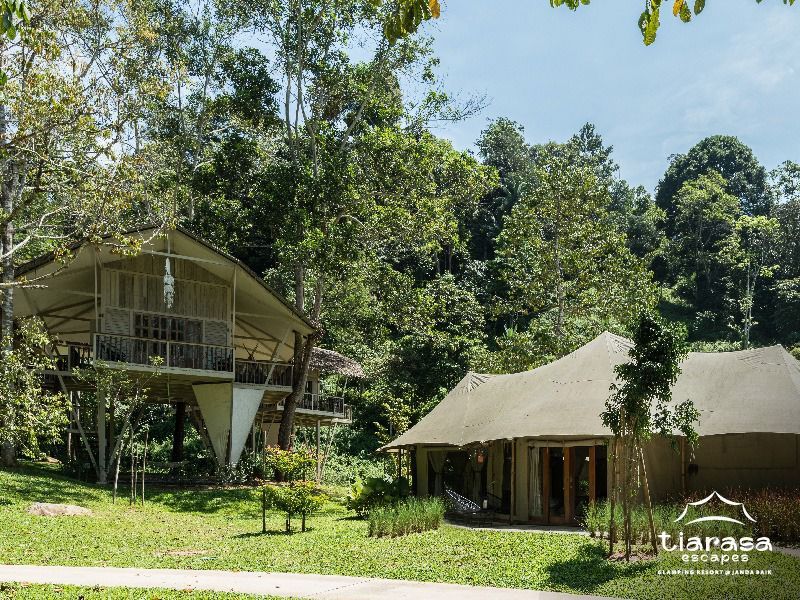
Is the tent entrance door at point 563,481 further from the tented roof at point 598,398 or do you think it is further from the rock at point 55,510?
the rock at point 55,510

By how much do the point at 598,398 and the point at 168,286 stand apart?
14.0m

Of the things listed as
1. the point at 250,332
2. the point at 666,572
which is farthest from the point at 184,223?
the point at 666,572

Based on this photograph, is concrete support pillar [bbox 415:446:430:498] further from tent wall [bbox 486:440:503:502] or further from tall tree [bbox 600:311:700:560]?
tall tree [bbox 600:311:700:560]

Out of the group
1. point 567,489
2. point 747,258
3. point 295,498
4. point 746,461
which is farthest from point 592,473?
point 747,258

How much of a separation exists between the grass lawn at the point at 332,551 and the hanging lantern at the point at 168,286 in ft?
21.7

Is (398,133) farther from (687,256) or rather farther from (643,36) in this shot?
(687,256)

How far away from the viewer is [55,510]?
65.0 feet

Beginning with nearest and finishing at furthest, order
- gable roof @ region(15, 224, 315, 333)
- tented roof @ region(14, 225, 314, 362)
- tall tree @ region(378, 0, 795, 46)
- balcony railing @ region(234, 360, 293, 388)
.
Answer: tall tree @ region(378, 0, 795, 46) → gable roof @ region(15, 224, 315, 333) → tented roof @ region(14, 225, 314, 362) → balcony railing @ region(234, 360, 293, 388)

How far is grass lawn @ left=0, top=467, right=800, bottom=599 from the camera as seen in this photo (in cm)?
1134

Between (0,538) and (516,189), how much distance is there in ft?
161

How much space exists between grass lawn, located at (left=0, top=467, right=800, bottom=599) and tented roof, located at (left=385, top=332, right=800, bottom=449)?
3154mm

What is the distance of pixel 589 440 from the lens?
62.3ft

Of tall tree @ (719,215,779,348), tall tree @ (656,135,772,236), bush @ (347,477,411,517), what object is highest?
tall tree @ (656,135,772,236)

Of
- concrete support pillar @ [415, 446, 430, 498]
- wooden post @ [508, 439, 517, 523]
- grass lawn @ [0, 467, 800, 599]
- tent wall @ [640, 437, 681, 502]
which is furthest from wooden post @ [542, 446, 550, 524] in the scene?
concrete support pillar @ [415, 446, 430, 498]
